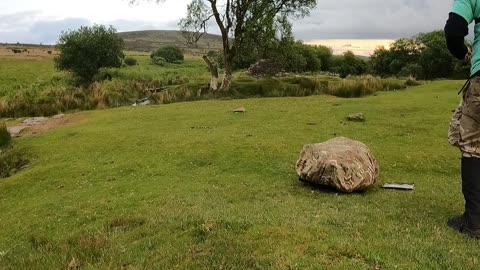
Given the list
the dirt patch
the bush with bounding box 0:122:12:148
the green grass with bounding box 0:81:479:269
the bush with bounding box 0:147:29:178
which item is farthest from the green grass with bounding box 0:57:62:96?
the green grass with bounding box 0:81:479:269

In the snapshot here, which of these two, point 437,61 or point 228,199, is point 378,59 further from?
point 228,199

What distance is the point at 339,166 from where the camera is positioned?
316 inches

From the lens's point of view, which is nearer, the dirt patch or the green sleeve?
the green sleeve

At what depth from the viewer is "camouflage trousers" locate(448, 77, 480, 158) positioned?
5309mm

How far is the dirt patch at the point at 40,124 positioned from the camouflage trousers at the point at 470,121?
54.7 feet

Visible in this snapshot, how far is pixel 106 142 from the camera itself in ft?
48.1

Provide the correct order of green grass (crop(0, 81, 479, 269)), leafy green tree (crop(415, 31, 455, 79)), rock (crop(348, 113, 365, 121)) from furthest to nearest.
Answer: leafy green tree (crop(415, 31, 455, 79)) → rock (crop(348, 113, 365, 121)) → green grass (crop(0, 81, 479, 269))

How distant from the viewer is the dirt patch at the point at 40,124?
739 inches

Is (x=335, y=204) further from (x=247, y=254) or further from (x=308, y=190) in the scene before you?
(x=247, y=254)

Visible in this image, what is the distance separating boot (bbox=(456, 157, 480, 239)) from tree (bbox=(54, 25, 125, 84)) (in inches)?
1509

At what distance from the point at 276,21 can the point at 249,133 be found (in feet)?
52.4

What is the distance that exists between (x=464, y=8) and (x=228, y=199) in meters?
4.74

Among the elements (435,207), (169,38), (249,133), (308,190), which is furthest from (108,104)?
(169,38)

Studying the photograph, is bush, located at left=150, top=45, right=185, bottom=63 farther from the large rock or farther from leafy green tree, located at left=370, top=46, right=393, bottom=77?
the large rock
